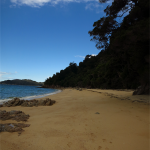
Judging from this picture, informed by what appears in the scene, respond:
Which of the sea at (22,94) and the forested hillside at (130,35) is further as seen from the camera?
the sea at (22,94)

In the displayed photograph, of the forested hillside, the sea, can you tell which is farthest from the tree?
the sea

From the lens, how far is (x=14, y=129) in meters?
2.49

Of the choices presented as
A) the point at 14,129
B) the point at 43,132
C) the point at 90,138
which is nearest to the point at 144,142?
the point at 90,138

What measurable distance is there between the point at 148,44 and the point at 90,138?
5.13 m

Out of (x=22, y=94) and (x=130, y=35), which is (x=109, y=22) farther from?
(x=22, y=94)

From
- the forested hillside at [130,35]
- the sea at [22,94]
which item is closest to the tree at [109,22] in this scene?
the forested hillside at [130,35]

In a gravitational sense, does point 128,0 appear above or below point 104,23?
above

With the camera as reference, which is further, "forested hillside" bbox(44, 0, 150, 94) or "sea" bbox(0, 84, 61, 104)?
Result: "sea" bbox(0, 84, 61, 104)

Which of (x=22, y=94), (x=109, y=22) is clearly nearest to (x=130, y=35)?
(x=109, y=22)

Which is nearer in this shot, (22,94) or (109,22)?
(109,22)

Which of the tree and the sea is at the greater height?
the tree

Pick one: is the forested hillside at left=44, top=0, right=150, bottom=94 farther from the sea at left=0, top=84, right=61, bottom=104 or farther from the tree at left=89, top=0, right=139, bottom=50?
the sea at left=0, top=84, right=61, bottom=104

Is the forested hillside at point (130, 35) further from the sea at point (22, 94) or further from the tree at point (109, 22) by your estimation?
the sea at point (22, 94)

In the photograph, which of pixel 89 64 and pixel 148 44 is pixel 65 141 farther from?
pixel 89 64
